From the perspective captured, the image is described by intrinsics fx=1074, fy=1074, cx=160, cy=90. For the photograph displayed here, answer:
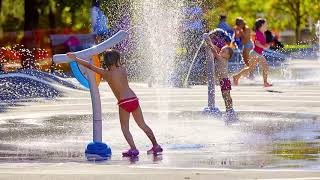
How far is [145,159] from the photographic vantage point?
12.3 meters

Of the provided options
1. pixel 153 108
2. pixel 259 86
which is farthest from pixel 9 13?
pixel 153 108

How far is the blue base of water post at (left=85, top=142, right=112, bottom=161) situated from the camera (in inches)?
498

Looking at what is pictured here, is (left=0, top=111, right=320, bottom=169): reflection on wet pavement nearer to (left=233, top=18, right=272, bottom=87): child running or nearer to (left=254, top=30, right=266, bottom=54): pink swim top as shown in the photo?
(left=233, top=18, right=272, bottom=87): child running

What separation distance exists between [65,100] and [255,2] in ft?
184

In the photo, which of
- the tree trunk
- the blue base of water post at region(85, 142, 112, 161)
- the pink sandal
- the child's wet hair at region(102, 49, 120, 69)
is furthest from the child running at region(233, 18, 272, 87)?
the tree trunk

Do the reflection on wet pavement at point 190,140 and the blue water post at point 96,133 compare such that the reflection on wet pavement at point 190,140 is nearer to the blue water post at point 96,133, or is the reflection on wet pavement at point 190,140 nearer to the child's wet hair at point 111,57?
the blue water post at point 96,133

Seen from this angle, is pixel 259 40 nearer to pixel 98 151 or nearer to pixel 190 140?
pixel 190 140

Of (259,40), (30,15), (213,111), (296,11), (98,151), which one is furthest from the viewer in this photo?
(296,11)

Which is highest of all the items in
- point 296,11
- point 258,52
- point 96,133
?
point 296,11

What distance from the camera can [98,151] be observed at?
1270cm

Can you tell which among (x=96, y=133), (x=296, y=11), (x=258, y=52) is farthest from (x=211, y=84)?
(x=296, y=11)

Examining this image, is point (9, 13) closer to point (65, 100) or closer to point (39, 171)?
point (65, 100)

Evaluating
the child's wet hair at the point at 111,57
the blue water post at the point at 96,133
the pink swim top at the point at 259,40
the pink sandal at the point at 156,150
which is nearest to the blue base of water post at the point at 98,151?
the blue water post at the point at 96,133

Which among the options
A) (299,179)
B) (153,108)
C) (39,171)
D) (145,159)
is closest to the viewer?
(299,179)
